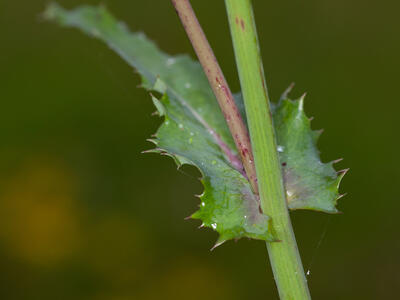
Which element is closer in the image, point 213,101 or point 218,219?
point 218,219

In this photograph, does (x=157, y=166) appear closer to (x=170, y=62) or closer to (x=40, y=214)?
(x=40, y=214)

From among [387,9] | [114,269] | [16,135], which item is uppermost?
[387,9]

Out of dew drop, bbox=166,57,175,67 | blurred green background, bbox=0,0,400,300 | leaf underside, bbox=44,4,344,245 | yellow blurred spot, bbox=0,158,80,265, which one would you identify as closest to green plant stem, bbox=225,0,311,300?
leaf underside, bbox=44,4,344,245

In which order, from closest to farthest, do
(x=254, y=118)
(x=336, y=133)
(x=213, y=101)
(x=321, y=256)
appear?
(x=254, y=118)
(x=213, y=101)
(x=321, y=256)
(x=336, y=133)

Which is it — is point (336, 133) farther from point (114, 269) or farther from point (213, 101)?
point (213, 101)

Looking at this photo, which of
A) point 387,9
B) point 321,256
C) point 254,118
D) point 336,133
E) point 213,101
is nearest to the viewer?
point 254,118

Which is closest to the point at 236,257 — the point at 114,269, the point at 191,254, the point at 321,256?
the point at 191,254
